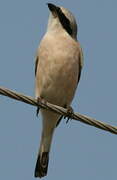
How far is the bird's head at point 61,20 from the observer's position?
8.85m

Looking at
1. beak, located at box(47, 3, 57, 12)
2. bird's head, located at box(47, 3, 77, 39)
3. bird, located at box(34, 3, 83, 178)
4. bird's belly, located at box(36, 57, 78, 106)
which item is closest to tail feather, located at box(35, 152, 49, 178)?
bird, located at box(34, 3, 83, 178)

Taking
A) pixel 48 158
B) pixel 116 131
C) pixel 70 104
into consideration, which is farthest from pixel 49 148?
pixel 116 131

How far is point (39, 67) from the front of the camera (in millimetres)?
8500

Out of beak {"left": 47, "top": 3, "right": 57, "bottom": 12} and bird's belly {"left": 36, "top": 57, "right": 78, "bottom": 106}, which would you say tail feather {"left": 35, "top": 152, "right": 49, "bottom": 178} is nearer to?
bird's belly {"left": 36, "top": 57, "right": 78, "bottom": 106}

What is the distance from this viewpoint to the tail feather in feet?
29.2

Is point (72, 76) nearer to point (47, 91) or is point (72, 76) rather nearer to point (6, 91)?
point (47, 91)

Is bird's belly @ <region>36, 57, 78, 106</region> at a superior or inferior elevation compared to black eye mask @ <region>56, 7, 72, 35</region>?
inferior

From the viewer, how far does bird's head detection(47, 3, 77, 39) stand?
885 centimetres

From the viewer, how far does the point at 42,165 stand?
9039 mm

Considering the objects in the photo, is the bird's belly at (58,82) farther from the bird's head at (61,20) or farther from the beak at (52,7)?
the beak at (52,7)

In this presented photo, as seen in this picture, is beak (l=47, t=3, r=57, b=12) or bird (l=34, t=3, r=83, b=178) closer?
bird (l=34, t=3, r=83, b=178)

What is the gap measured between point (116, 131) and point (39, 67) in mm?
2591

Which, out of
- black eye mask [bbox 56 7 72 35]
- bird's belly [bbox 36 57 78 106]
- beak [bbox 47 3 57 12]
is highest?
beak [bbox 47 3 57 12]

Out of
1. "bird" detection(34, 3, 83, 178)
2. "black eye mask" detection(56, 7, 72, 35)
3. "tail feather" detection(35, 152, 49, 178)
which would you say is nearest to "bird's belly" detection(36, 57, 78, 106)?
"bird" detection(34, 3, 83, 178)
